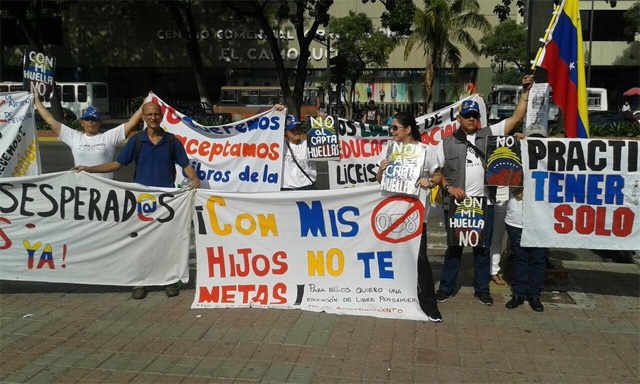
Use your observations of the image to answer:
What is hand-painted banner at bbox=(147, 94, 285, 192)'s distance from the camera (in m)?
→ 8.05

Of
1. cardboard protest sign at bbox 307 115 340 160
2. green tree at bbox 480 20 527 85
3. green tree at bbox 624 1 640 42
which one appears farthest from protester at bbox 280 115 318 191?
green tree at bbox 624 1 640 42

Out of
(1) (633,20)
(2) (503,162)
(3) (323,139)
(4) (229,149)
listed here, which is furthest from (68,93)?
(2) (503,162)

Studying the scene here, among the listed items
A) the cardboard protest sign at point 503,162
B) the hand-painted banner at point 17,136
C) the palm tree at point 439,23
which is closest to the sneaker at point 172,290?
the hand-painted banner at point 17,136

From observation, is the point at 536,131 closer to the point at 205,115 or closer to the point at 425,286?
the point at 425,286

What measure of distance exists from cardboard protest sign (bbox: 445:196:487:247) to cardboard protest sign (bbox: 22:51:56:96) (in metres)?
4.56

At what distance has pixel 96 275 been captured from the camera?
619 cm

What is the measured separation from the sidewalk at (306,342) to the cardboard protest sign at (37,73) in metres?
2.25

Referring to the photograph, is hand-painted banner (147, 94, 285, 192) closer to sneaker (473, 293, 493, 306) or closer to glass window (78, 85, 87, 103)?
sneaker (473, 293, 493, 306)

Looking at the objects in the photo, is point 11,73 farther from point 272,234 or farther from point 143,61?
point 272,234

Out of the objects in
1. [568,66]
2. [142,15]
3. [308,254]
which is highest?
[142,15]

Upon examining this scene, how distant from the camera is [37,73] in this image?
23.7 ft

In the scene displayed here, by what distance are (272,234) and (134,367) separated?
1.69 meters

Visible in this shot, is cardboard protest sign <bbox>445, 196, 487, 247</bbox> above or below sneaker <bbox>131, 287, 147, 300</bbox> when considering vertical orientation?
above

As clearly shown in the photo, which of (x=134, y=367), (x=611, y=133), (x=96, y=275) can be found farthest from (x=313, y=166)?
(x=611, y=133)
